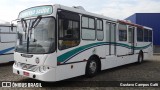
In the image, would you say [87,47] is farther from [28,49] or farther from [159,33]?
[159,33]

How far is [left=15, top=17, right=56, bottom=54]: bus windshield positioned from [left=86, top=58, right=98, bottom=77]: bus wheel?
2392 millimetres

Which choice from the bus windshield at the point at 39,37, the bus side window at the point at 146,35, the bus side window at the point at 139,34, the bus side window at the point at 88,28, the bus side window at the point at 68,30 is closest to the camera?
the bus windshield at the point at 39,37

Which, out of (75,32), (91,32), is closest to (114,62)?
(91,32)

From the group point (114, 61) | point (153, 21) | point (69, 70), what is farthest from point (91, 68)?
point (153, 21)

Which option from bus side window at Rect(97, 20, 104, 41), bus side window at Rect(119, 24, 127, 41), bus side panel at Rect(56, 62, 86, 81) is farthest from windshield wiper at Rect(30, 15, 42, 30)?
bus side window at Rect(119, 24, 127, 41)

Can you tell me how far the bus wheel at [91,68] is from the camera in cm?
889

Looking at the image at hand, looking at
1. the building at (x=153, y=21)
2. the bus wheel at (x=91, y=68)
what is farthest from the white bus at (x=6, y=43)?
the building at (x=153, y=21)

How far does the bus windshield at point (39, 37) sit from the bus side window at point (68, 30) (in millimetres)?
323

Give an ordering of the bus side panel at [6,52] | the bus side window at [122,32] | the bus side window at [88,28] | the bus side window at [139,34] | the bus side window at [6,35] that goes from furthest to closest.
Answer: the bus side window at [139,34] → the bus side window at [6,35] → the bus side panel at [6,52] → the bus side window at [122,32] → the bus side window at [88,28]

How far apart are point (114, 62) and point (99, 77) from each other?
6.16 ft

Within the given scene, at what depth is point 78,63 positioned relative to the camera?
8.19 meters

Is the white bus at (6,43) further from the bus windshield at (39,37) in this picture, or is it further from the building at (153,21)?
the building at (153,21)

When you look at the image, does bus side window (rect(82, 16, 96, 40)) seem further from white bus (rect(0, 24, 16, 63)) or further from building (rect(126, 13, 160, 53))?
building (rect(126, 13, 160, 53))

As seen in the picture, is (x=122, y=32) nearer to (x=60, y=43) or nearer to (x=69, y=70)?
(x=69, y=70)
